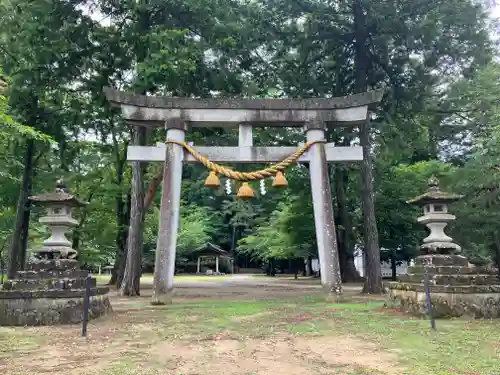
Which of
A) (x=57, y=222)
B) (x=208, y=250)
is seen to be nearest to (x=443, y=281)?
(x=57, y=222)

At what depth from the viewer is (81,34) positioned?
1434 centimetres

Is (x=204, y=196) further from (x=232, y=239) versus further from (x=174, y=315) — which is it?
(x=174, y=315)

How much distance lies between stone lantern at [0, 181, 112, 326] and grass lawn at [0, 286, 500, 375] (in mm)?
451

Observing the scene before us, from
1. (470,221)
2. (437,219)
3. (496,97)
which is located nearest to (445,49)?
(496,97)

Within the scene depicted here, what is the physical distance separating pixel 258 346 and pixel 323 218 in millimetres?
5571

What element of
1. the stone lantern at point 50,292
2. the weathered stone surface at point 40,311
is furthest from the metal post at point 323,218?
the weathered stone surface at point 40,311

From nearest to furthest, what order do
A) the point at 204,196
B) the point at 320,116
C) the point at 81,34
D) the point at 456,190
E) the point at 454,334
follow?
the point at 454,334, the point at 320,116, the point at 81,34, the point at 456,190, the point at 204,196

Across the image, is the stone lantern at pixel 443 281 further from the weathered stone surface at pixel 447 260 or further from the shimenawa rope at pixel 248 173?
the shimenawa rope at pixel 248 173

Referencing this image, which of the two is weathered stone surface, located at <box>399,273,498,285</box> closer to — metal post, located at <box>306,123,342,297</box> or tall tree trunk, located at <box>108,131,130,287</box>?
metal post, located at <box>306,123,342,297</box>

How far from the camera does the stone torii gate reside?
11.1 m

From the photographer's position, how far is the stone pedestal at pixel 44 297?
7895mm

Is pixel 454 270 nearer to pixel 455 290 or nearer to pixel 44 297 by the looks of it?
pixel 455 290

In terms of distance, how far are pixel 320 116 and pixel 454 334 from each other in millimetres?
6661

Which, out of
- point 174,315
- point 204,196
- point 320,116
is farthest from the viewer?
point 204,196
